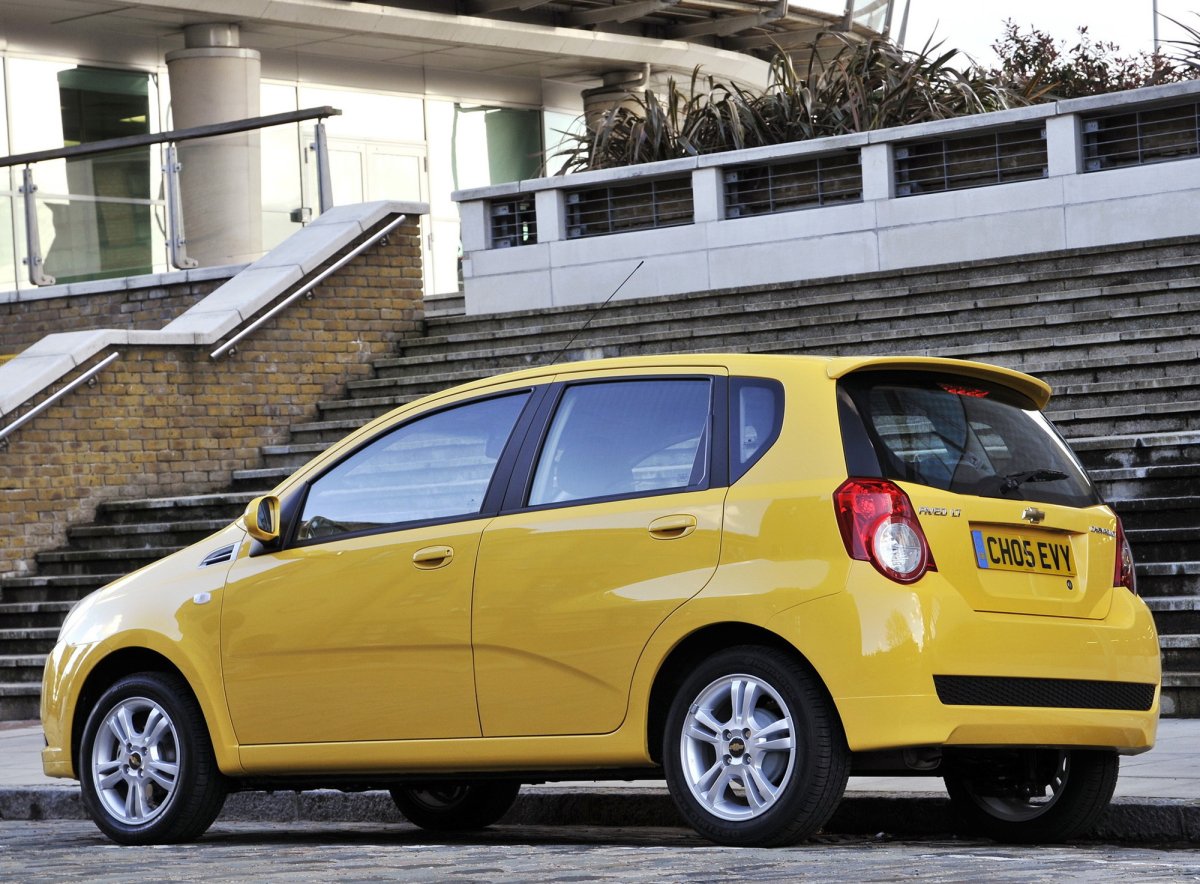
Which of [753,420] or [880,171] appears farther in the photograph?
[880,171]

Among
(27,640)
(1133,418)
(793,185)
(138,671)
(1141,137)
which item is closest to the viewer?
(138,671)

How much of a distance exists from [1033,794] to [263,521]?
9.08ft

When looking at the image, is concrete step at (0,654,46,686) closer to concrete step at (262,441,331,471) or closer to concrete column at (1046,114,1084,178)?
concrete step at (262,441,331,471)

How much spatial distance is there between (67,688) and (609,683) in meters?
2.32

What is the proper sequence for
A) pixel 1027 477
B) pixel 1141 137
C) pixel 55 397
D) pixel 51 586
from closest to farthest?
1. pixel 1027 477
2. pixel 51 586
3. pixel 55 397
4. pixel 1141 137

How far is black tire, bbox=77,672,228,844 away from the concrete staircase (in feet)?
16.9

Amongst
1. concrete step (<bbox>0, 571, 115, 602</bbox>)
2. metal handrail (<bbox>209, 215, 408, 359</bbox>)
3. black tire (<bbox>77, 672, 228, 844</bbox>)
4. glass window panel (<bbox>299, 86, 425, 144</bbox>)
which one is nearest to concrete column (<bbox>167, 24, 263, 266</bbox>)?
metal handrail (<bbox>209, 215, 408, 359</bbox>)

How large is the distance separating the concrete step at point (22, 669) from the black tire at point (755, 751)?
25.4 feet

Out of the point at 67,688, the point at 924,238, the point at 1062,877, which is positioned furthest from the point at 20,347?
the point at 1062,877

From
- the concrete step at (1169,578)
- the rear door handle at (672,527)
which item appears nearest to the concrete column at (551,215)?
the concrete step at (1169,578)

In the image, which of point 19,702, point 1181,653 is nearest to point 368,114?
point 19,702

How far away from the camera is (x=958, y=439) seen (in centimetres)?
662

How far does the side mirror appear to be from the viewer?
7.35 meters

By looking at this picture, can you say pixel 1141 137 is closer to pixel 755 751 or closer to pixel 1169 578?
pixel 1169 578
